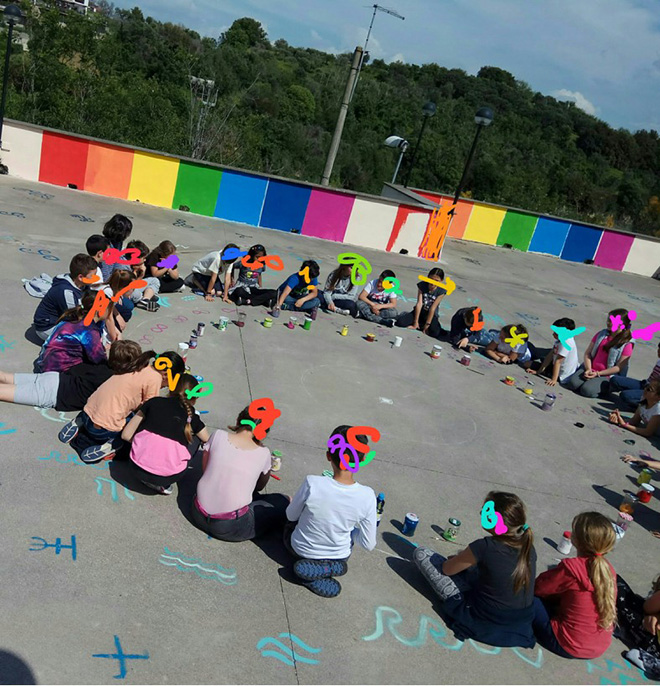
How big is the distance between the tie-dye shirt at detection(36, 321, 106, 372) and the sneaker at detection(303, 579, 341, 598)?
2.94 m

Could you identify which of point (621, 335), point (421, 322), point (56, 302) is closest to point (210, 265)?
point (56, 302)

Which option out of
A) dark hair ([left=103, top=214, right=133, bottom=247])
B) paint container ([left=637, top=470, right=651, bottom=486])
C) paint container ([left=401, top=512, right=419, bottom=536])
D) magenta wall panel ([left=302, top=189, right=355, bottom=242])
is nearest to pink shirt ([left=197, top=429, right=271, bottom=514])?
paint container ([left=401, top=512, right=419, bottom=536])

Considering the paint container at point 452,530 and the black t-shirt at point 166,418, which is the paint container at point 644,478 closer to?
the paint container at point 452,530

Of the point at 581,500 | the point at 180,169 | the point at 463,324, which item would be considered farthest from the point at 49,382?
the point at 180,169

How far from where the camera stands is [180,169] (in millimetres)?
15461

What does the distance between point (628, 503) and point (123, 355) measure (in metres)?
4.92

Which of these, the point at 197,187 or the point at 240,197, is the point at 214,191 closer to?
the point at 197,187

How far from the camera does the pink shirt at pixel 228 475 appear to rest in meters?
4.35

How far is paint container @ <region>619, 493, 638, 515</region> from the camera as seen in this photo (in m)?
6.14

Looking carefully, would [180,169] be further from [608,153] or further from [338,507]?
[608,153]

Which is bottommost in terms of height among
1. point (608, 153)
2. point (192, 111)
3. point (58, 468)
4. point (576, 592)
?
point (58, 468)

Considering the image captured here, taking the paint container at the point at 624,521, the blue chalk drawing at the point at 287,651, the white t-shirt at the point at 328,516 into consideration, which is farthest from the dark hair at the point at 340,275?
the blue chalk drawing at the point at 287,651

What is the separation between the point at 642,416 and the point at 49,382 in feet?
22.7

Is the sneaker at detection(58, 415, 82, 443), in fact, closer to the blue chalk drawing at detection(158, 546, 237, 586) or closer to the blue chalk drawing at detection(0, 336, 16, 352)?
the blue chalk drawing at detection(158, 546, 237, 586)
